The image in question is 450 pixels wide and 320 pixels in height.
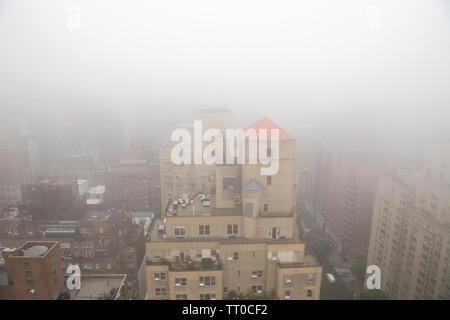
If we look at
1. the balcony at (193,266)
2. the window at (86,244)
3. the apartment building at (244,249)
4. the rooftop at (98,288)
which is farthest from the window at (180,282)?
the window at (86,244)

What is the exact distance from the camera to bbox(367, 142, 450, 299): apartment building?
9.98 m

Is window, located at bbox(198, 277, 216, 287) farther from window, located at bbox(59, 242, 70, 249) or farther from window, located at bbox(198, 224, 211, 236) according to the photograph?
window, located at bbox(59, 242, 70, 249)

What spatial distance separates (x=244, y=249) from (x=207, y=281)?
4.33 ft

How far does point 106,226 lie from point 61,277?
4.49 m

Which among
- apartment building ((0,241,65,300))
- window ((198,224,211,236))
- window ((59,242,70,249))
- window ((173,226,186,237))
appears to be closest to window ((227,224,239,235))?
window ((198,224,211,236))

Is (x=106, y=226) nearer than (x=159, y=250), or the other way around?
(x=159, y=250)

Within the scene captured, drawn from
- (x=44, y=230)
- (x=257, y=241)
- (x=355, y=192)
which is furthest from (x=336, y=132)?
(x=44, y=230)

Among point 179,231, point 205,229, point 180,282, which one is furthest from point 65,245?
point 205,229

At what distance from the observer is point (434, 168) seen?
11289 millimetres

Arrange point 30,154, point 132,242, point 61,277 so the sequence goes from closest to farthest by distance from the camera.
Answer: point 61,277
point 132,242
point 30,154

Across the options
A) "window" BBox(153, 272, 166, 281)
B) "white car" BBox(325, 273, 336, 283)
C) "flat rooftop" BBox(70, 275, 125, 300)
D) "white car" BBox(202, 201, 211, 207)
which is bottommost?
"white car" BBox(325, 273, 336, 283)

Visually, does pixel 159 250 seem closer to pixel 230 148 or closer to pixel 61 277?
pixel 61 277

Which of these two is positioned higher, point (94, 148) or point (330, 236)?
point (94, 148)

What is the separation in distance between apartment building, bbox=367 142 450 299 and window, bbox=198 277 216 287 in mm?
7980
